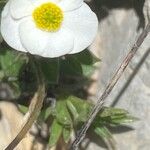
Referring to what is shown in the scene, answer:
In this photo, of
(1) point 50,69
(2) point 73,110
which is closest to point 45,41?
(1) point 50,69

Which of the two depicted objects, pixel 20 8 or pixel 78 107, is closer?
pixel 20 8

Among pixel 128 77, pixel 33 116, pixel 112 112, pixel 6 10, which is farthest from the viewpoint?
pixel 128 77

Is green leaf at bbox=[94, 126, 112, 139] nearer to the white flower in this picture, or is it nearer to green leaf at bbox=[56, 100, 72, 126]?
green leaf at bbox=[56, 100, 72, 126]

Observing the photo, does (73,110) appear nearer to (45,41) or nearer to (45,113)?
(45,113)

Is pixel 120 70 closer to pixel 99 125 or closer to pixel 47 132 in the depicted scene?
pixel 99 125

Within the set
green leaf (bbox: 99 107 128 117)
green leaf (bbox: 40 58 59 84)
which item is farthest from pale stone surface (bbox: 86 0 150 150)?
green leaf (bbox: 40 58 59 84)

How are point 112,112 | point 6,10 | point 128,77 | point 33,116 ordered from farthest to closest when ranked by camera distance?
1. point 128,77
2. point 112,112
3. point 33,116
4. point 6,10

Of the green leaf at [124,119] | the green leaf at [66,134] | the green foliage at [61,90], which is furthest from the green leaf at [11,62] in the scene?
the green leaf at [124,119]
